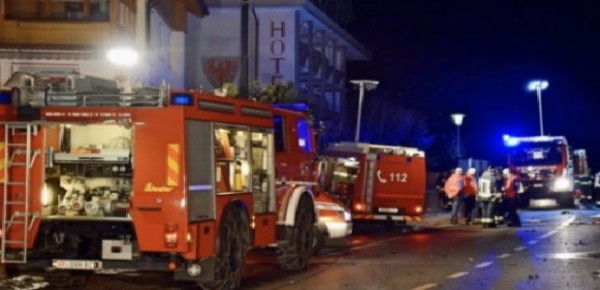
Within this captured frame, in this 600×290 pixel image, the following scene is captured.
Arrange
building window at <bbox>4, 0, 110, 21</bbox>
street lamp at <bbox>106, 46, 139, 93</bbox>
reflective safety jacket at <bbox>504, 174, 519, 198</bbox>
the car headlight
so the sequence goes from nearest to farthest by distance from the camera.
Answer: street lamp at <bbox>106, 46, 139, 93</bbox> → building window at <bbox>4, 0, 110, 21</bbox> → reflective safety jacket at <bbox>504, 174, 519, 198</bbox> → the car headlight

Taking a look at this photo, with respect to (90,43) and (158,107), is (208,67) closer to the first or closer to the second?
(90,43)

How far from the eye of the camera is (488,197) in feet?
90.3

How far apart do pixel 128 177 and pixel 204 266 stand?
143 cm

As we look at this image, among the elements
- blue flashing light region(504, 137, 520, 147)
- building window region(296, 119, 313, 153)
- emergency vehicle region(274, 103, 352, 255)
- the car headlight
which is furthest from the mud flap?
blue flashing light region(504, 137, 520, 147)

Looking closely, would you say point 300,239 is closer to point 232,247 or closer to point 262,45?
point 232,247

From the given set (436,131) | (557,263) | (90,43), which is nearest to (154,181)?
(557,263)

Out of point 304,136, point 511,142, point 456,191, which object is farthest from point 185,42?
point 304,136

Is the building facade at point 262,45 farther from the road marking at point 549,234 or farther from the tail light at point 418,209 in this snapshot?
the road marking at point 549,234

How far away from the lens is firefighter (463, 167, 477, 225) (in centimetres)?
2864

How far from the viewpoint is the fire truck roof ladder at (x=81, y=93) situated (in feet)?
39.6

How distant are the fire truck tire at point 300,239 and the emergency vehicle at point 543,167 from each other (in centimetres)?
2299

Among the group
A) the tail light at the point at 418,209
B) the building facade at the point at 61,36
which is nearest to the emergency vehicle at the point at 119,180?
the building facade at the point at 61,36

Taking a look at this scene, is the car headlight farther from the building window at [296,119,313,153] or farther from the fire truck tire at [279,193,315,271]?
the fire truck tire at [279,193,315,271]

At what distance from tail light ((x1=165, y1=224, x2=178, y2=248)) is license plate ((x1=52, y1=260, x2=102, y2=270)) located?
1.01 m
